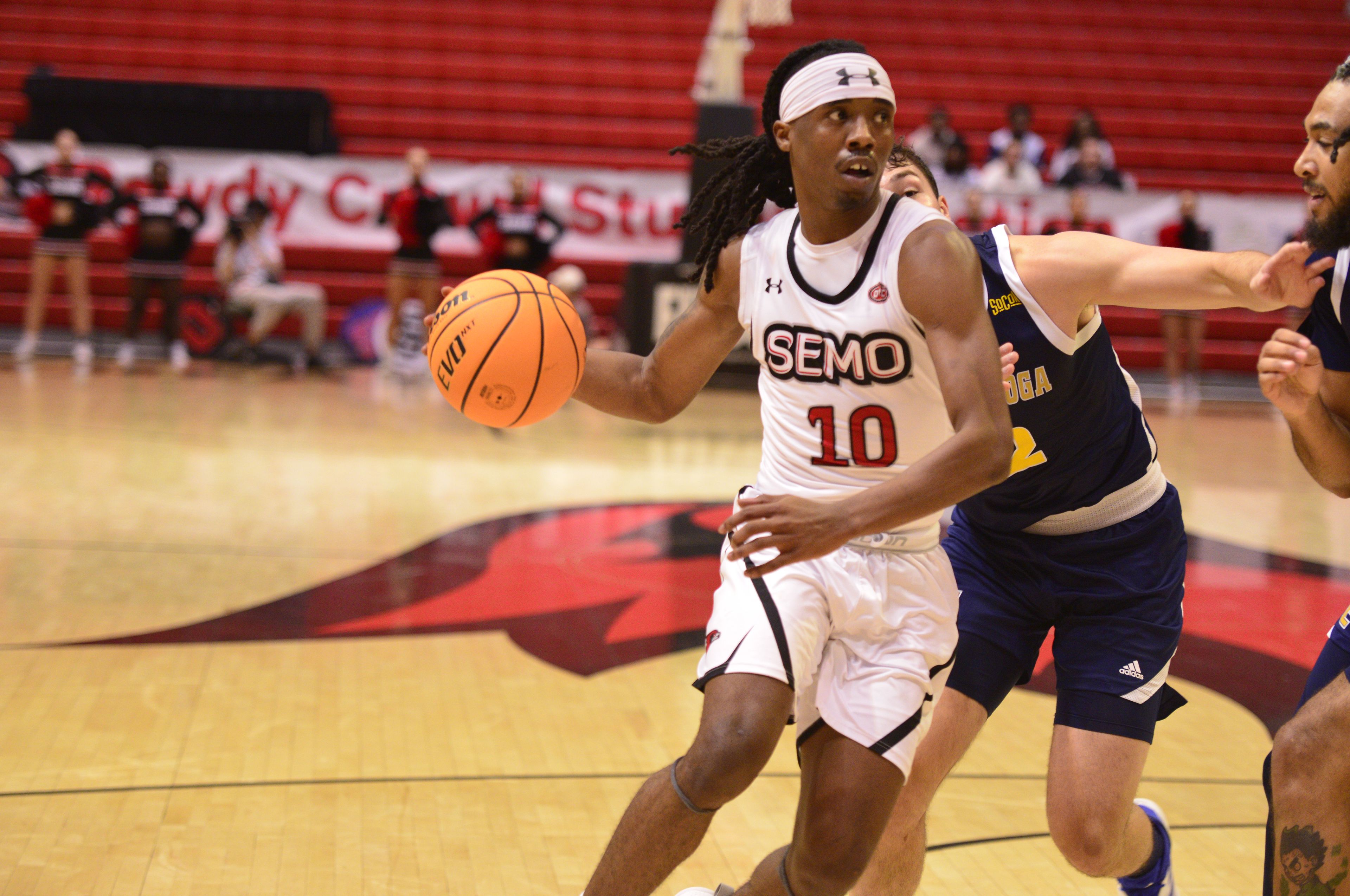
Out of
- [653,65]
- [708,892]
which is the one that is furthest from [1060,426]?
[653,65]

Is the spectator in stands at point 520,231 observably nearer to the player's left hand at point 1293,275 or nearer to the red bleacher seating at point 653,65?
the red bleacher seating at point 653,65

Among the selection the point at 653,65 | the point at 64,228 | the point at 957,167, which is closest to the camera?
the point at 64,228

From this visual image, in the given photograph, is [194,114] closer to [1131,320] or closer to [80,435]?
[80,435]

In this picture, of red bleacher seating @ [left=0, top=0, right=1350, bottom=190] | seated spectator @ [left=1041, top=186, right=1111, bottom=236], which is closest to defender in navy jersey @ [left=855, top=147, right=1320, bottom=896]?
seated spectator @ [left=1041, top=186, right=1111, bottom=236]

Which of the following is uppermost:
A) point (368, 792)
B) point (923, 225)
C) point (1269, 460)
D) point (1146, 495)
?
point (923, 225)

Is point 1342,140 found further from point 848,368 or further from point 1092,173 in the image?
point 1092,173

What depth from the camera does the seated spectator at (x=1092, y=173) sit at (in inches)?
581

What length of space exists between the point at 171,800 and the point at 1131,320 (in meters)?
13.9

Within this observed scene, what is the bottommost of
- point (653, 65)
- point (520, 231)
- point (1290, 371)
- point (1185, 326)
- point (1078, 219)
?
point (1185, 326)

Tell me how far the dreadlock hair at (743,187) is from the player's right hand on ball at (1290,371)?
3.39ft

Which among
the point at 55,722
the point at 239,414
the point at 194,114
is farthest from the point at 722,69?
the point at 55,722

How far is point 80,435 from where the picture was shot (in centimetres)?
912

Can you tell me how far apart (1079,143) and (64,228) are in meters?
11.4

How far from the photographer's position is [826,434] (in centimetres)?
272
